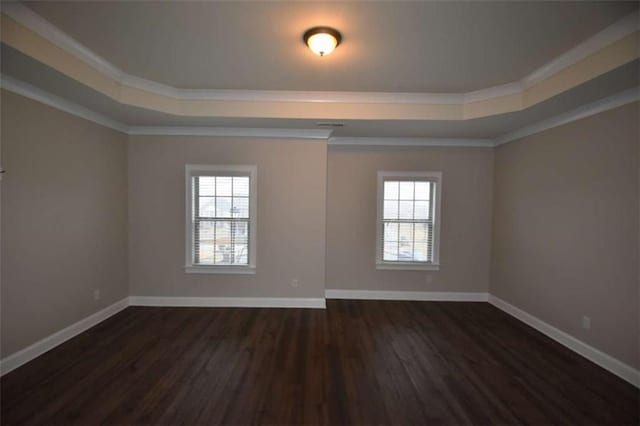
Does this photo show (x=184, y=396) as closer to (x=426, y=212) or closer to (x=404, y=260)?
(x=404, y=260)

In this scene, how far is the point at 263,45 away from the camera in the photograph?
7.73 feet

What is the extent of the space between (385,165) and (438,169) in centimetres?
84

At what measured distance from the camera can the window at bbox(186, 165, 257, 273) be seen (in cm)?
408

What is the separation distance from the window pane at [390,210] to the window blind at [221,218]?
2.13 meters

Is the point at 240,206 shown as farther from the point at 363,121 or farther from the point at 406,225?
the point at 406,225

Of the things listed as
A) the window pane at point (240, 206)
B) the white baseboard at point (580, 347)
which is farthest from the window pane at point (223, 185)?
the white baseboard at point (580, 347)

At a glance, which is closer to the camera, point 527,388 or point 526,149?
point 527,388

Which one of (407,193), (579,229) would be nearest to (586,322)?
(579,229)

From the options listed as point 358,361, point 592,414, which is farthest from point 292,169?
point 592,414

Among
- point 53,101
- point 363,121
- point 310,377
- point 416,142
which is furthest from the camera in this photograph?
point 416,142

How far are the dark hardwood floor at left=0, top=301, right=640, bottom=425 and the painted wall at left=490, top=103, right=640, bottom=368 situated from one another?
461mm

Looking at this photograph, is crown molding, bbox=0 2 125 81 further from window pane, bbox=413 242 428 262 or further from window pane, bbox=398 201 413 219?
window pane, bbox=413 242 428 262

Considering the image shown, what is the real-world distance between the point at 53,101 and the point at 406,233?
4.63 meters

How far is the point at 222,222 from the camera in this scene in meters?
4.12
